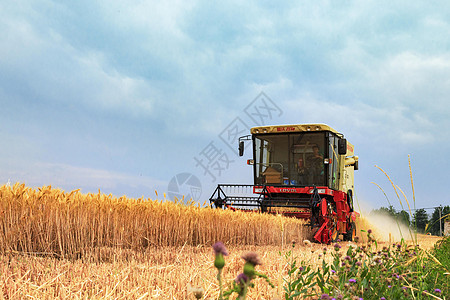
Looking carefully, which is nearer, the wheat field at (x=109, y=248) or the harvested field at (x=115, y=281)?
the harvested field at (x=115, y=281)

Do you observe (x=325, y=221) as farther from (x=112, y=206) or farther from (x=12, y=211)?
(x=12, y=211)

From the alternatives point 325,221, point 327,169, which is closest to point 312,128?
point 327,169

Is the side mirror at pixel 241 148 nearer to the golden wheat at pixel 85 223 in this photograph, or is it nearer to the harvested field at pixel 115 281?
the golden wheat at pixel 85 223

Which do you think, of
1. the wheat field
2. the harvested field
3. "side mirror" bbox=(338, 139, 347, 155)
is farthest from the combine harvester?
the harvested field

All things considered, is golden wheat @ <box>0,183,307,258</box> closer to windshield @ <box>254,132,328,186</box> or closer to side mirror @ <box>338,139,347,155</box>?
windshield @ <box>254,132,328,186</box>

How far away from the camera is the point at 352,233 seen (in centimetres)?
1265

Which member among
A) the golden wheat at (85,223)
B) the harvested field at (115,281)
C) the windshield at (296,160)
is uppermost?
the windshield at (296,160)

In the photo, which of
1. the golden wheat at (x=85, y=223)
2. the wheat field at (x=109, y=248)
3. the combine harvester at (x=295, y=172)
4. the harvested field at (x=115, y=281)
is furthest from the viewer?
the combine harvester at (x=295, y=172)

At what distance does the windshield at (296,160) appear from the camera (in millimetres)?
10595

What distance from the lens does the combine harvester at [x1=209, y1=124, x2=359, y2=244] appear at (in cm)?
988

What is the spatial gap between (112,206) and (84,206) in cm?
38

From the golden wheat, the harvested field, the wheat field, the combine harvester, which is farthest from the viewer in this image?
the combine harvester

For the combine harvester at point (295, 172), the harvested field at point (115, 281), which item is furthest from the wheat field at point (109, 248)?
the combine harvester at point (295, 172)

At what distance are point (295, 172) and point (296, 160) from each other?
34cm
